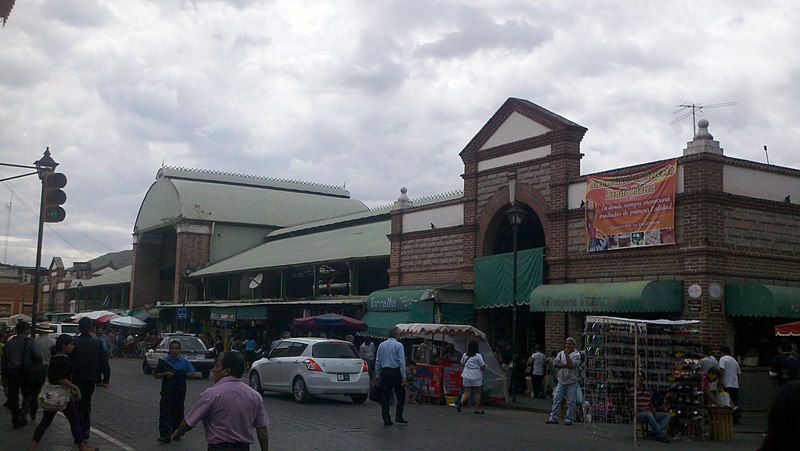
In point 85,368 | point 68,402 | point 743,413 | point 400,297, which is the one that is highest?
point 400,297

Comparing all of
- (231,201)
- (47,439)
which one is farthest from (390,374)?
(231,201)

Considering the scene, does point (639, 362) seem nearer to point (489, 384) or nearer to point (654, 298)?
point (654, 298)

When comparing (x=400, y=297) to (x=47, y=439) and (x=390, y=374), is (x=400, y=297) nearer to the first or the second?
(x=390, y=374)

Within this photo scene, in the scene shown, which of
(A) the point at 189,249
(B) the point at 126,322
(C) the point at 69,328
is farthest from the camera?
(A) the point at 189,249

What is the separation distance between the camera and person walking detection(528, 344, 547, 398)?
22297 millimetres

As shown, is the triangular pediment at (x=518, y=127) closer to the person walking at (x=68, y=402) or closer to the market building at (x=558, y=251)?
the market building at (x=558, y=251)

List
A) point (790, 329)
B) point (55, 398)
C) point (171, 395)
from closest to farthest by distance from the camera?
point (55, 398)
point (171, 395)
point (790, 329)

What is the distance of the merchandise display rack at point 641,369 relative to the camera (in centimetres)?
1477

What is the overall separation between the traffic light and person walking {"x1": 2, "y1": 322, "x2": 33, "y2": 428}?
6.55 feet

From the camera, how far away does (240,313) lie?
37781 mm

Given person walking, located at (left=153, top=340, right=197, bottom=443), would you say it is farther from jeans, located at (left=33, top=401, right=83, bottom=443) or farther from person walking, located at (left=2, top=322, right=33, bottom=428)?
person walking, located at (left=2, top=322, right=33, bottom=428)

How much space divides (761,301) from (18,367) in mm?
15548

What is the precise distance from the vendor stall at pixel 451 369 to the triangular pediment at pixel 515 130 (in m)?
6.68

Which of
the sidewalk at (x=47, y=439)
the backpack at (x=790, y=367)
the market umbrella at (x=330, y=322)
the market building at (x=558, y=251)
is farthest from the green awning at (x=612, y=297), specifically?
the sidewalk at (x=47, y=439)
